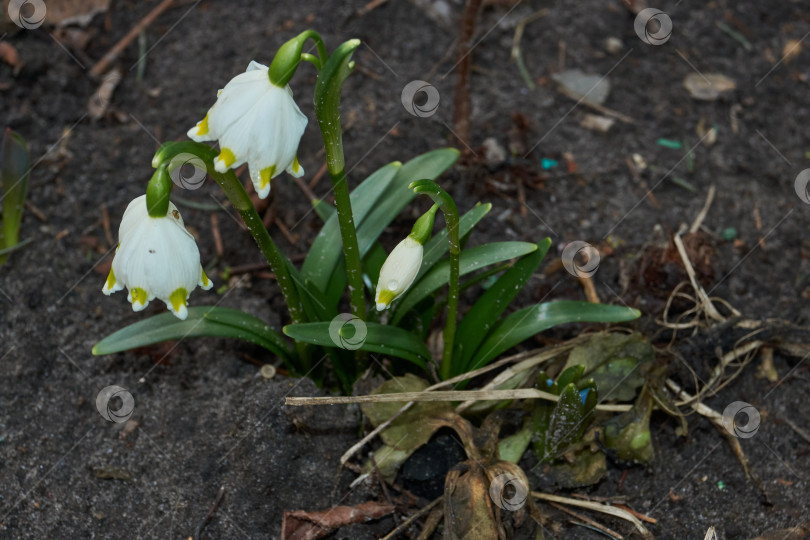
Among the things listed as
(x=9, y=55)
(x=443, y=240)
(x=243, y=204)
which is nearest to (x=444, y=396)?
(x=443, y=240)

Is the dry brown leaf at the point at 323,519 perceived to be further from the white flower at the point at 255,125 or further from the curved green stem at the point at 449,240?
the white flower at the point at 255,125

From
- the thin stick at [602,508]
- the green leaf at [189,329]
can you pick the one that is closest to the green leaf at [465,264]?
the green leaf at [189,329]

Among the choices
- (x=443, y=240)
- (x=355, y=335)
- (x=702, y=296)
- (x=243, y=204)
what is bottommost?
(x=702, y=296)

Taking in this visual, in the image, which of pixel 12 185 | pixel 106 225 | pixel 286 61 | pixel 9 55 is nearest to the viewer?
pixel 286 61

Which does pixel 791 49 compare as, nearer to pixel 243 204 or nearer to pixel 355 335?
pixel 355 335

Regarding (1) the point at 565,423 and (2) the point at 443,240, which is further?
(2) the point at 443,240

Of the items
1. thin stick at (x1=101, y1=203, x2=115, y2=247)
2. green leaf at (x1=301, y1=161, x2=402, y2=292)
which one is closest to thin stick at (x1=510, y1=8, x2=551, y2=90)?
green leaf at (x1=301, y1=161, x2=402, y2=292)

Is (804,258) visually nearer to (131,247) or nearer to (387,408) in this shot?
(387,408)
